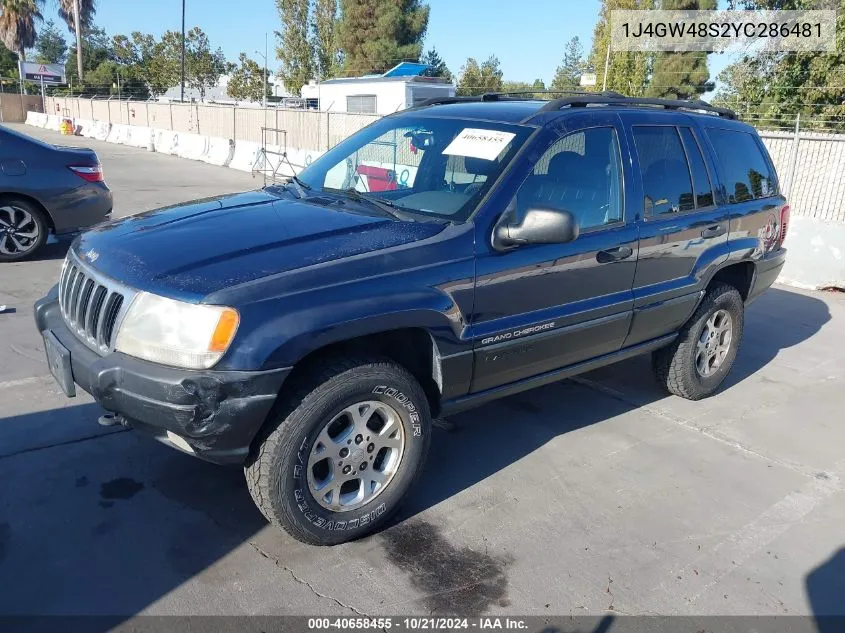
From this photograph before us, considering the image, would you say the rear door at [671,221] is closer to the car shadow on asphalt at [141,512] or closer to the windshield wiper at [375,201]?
the car shadow on asphalt at [141,512]

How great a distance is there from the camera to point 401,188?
3.90m

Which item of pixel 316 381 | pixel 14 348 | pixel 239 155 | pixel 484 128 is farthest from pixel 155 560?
pixel 239 155

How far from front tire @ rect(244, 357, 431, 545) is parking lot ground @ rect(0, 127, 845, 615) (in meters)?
0.18

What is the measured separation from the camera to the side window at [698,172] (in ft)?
15.2

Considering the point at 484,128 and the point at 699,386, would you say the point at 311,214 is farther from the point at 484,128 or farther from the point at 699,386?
the point at 699,386

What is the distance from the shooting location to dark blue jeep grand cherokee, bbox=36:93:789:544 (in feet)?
9.14

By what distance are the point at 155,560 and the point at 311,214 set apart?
1.75 m

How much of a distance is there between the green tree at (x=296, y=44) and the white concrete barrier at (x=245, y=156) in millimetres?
46417

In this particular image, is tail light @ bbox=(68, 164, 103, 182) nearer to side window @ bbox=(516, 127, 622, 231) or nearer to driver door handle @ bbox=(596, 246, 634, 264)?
side window @ bbox=(516, 127, 622, 231)

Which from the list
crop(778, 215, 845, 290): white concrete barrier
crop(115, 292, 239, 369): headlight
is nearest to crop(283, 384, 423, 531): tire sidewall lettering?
crop(115, 292, 239, 369): headlight

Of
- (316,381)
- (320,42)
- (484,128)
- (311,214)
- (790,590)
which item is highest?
(320,42)

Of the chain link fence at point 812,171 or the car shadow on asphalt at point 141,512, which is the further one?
the chain link fence at point 812,171

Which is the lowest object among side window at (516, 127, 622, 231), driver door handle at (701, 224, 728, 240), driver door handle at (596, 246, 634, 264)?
driver door handle at (596, 246, 634, 264)

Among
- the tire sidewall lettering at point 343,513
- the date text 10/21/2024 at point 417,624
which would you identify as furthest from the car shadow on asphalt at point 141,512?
the date text 10/21/2024 at point 417,624
